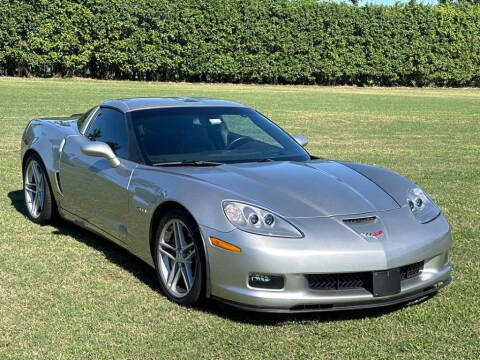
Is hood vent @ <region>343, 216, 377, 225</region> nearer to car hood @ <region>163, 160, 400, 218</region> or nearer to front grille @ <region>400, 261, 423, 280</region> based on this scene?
car hood @ <region>163, 160, 400, 218</region>

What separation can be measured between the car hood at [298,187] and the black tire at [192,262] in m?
0.32

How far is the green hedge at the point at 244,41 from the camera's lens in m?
35.9

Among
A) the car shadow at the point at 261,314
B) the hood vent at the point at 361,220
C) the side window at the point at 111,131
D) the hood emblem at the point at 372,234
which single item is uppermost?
the side window at the point at 111,131

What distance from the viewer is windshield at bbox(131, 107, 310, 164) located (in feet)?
18.5

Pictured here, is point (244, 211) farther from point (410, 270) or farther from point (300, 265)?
point (410, 270)

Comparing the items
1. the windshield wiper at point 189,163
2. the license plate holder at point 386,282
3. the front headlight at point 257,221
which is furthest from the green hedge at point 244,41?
the license plate holder at point 386,282

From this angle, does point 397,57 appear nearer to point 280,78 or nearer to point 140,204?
point 280,78

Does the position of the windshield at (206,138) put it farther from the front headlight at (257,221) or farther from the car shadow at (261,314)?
the front headlight at (257,221)

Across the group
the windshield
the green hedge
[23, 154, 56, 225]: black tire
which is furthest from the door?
the green hedge

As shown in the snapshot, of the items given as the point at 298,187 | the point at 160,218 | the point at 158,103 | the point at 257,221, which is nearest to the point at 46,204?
the point at 158,103

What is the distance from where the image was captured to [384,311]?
4.79m

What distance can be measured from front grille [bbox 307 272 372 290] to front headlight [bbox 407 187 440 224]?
0.70 m

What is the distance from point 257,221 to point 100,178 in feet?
6.01

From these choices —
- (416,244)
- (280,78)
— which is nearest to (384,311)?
(416,244)
